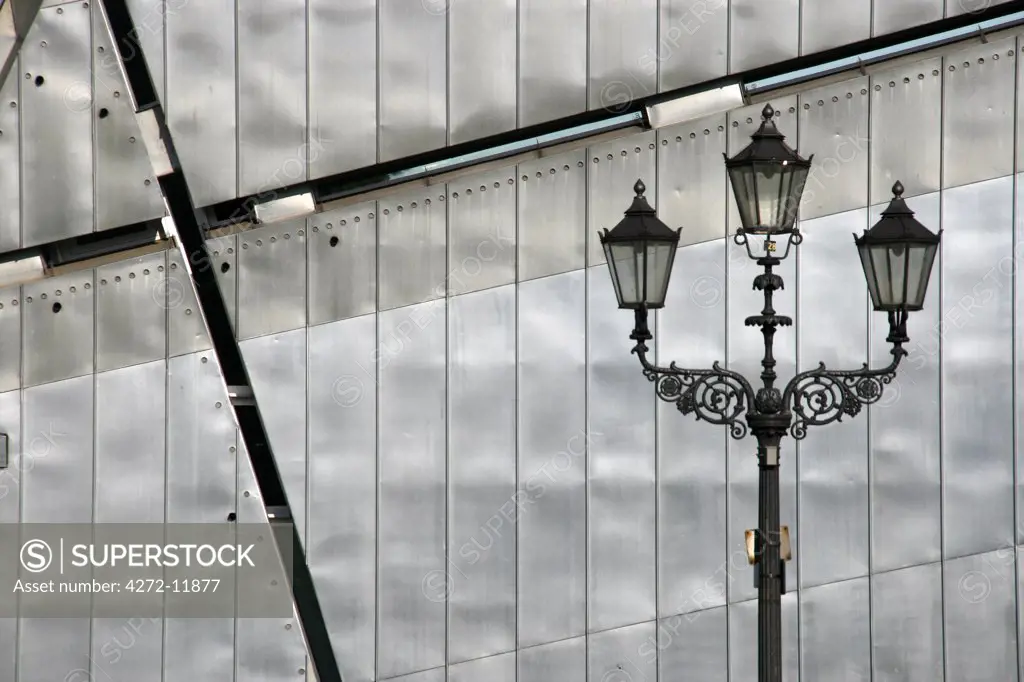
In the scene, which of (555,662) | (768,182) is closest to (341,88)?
(768,182)

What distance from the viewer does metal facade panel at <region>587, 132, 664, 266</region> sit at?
8516 mm

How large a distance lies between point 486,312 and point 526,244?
20.0 inches

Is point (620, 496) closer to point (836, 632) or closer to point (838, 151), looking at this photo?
point (836, 632)

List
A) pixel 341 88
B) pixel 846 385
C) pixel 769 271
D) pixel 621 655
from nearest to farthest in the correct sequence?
pixel 769 271 < pixel 846 385 < pixel 621 655 < pixel 341 88

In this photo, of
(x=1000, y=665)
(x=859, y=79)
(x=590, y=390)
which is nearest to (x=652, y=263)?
(x=590, y=390)

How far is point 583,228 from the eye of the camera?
28.0 ft

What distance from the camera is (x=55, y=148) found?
8484 mm

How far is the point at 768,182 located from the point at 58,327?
5.01m

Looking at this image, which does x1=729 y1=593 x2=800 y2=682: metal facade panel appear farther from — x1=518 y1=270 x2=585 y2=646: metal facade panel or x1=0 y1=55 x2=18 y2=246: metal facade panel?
x1=0 y1=55 x2=18 y2=246: metal facade panel

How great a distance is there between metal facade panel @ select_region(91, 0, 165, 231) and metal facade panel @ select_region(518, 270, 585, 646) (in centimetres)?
274

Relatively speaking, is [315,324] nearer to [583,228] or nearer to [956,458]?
[583,228]

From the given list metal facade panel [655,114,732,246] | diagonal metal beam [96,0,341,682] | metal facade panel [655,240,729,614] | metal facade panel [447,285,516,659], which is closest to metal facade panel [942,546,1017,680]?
metal facade panel [655,240,729,614]

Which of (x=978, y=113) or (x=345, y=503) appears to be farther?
(x=978, y=113)

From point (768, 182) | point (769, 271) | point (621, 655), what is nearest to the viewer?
point (768, 182)
